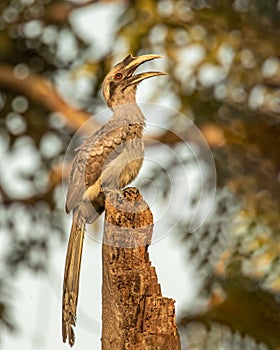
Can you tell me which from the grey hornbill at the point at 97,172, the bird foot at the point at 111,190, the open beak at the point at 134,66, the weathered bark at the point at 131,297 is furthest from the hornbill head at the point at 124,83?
the weathered bark at the point at 131,297

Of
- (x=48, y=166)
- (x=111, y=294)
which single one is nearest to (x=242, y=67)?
(x=48, y=166)

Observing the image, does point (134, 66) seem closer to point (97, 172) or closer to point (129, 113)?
point (129, 113)

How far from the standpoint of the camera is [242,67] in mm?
10680

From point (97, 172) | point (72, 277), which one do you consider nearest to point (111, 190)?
point (97, 172)

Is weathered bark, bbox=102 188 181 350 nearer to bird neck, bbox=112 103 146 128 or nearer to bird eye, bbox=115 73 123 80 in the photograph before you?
bird neck, bbox=112 103 146 128

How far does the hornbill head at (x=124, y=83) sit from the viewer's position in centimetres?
714

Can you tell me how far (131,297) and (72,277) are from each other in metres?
1.17

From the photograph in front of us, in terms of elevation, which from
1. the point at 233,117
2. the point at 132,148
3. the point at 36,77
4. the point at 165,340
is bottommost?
the point at 165,340

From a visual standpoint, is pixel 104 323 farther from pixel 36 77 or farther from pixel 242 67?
pixel 36 77

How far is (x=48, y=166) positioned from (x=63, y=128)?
0.40 meters

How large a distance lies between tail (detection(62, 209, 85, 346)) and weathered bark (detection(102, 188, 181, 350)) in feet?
2.57

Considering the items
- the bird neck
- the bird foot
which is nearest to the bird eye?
the bird neck

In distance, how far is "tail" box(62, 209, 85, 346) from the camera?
626 cm

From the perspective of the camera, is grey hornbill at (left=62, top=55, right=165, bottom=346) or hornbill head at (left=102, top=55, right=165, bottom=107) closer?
grey hornbill at (left=62, top=55, right=165, bottom=346)
